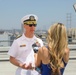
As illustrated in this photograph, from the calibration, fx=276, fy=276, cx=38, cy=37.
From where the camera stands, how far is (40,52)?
3076 millimetres

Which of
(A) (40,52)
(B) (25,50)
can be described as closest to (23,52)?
(B) (25,50)

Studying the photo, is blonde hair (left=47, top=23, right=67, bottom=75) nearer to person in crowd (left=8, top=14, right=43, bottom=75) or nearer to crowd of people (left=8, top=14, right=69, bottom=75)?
crowd of people (left=8, top=14, right=69, bottom=75)

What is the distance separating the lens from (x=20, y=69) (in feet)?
11.1

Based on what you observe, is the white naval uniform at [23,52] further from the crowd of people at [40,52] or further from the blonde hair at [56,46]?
the blonde hair at [56,46]

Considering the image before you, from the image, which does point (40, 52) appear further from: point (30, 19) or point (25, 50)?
point (30, 19)

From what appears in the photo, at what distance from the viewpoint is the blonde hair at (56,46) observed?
9.97 feet

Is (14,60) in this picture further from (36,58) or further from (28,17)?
(28,17)

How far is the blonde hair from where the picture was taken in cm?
304

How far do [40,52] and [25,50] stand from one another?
1.14 feet

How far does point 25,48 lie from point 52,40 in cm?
45

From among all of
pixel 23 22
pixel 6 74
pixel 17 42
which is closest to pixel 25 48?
pixel 17 42

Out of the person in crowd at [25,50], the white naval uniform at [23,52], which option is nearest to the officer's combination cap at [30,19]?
the person in crowd at [25,50]

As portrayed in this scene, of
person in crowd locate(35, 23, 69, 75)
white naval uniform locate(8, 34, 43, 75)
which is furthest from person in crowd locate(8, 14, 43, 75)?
person in crowd locate(35, 23, 69, 75)

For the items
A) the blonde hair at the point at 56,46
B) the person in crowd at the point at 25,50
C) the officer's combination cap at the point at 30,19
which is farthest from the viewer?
the officer's combination cap at the point at 30,19
